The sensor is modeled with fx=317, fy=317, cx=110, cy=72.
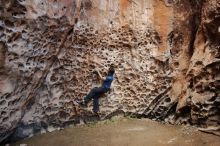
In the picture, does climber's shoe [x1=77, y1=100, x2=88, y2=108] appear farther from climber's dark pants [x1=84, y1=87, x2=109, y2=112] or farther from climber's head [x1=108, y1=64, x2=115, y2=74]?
climber's head [x1=108, y1=64, x2=115, y2=74]

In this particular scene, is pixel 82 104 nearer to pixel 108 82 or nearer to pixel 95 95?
pixel 95 95

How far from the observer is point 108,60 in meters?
5.11

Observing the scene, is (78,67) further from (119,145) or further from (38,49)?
(119,145)

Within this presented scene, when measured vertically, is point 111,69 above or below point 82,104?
above

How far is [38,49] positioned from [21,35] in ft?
1.05

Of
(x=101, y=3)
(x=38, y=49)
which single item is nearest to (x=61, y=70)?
(x=38, y=49)

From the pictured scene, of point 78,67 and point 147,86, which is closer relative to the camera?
point 78,67

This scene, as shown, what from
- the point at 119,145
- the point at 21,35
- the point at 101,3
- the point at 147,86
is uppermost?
the point at 101,3

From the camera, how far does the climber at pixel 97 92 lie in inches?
195

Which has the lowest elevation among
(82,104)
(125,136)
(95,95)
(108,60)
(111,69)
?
(125,136)

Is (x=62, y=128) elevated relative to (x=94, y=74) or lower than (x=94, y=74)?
lower

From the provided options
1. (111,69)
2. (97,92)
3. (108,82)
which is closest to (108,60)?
(111,69)

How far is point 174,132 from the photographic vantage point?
457 centimetres

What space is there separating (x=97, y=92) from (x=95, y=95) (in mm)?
57
